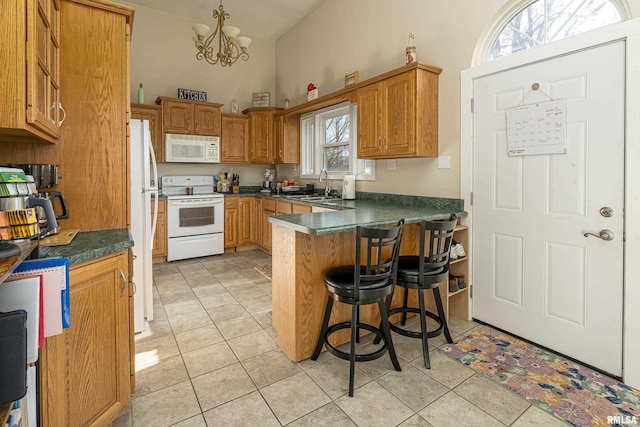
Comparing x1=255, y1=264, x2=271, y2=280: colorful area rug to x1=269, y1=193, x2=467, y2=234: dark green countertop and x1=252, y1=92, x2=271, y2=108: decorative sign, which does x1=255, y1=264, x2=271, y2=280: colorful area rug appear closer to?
x1=269, y1=193, x2=467, y2=234: dark green countertop

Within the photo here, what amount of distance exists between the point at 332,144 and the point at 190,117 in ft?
7.06

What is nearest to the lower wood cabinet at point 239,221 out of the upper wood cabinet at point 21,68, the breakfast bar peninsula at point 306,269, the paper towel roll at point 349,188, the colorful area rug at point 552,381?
the paper towel roll at point 349,188

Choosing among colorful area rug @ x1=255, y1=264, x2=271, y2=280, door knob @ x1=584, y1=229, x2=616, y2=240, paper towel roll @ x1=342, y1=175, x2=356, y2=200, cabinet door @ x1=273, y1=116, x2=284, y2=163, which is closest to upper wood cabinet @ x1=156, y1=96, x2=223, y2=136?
cabinet door @ x1=273, y1=116, x2=284, y2=163

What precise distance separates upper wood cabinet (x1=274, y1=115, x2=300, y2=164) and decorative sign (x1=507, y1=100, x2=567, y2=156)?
11.3 ft

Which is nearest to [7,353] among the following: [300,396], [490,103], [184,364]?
[300,396]

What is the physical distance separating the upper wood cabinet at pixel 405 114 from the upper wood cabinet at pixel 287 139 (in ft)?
7.16

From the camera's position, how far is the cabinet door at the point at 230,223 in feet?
16.9

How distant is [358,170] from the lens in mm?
4176

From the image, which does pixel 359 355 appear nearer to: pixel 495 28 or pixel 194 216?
pixel 495 28

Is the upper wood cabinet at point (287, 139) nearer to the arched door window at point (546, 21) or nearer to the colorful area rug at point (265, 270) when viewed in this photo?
the colorful area rug at point (265, 270)

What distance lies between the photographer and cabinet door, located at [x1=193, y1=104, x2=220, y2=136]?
5.01m

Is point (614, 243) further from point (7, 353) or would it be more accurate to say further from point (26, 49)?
point (26, 49)

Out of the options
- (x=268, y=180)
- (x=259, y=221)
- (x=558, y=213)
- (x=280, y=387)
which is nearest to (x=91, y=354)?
(x=280, y=387)

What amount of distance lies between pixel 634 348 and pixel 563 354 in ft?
1.34
